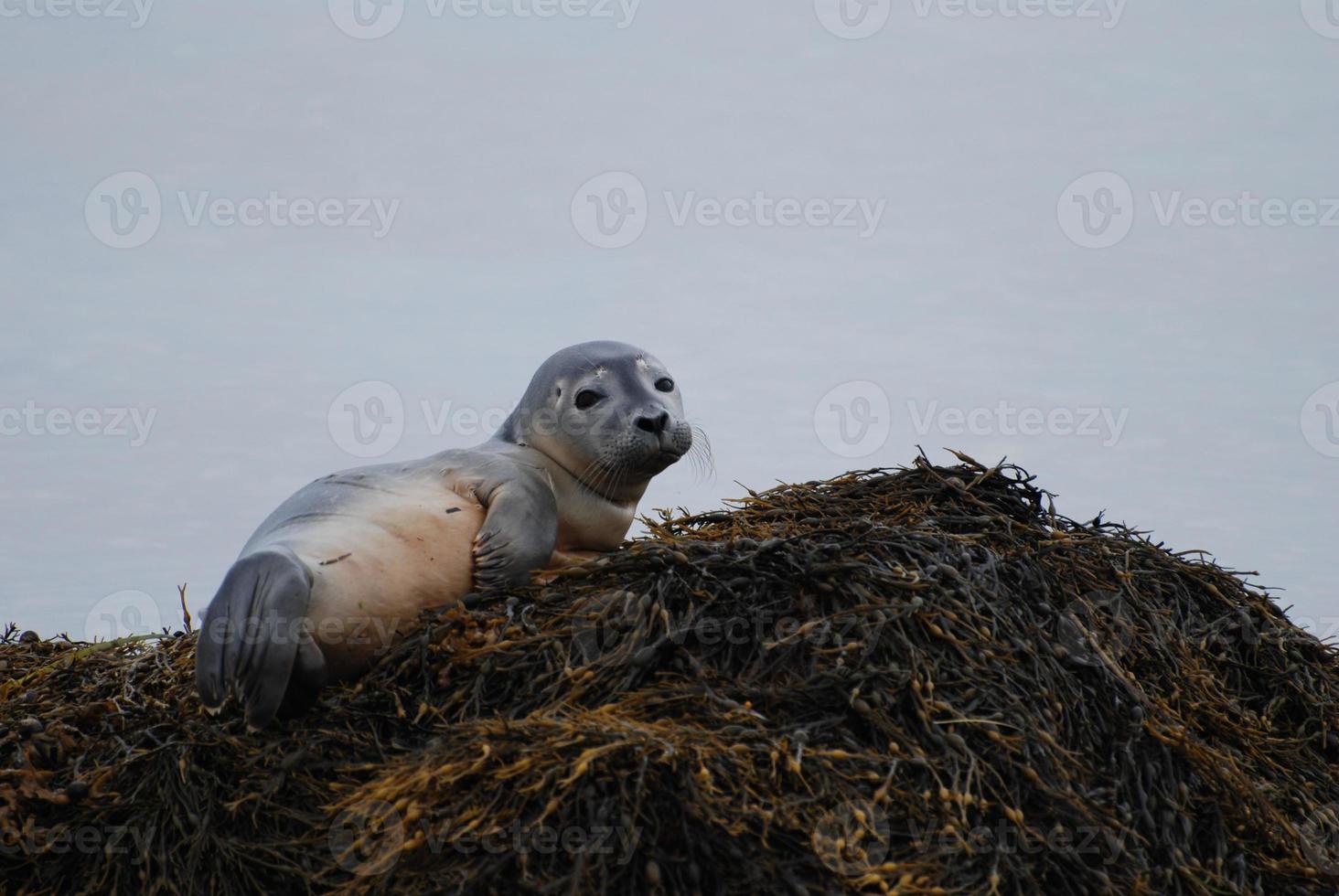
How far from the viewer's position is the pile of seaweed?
3.50 meters

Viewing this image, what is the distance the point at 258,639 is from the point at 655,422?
160 centimetres

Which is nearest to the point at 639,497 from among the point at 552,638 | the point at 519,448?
the point at 519,448

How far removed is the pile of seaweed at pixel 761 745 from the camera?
3496 millimetres

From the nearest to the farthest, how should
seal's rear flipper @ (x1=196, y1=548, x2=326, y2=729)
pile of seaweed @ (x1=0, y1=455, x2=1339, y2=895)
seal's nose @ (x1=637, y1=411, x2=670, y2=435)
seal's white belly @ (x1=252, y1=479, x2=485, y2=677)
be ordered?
pile of seaweed @ (x1=0, y1=455, x2=1339, y2=895) → seal's rear flipper @ (x1=196, y1=548, x2=326, y2=729) → seal's white belly @ (x1=252, y1=479, x2=485, y2=677) → seal's nose @ (x1=637, y1=411, x2=670, y2=435)

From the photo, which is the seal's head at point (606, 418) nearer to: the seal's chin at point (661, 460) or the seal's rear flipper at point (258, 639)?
the seal's chin at point (661, 460)

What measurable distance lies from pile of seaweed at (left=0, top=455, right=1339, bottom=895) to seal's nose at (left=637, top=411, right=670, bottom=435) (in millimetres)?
429

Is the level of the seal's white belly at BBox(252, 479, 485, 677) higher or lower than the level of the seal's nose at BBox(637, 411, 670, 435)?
lower

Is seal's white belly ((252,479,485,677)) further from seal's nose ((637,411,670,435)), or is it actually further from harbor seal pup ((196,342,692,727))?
seal's nose ((637,411,670,435))

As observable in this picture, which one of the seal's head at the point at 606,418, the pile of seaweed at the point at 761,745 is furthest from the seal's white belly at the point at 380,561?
the seal's head at the point at 606,418

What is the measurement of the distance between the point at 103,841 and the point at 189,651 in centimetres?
142

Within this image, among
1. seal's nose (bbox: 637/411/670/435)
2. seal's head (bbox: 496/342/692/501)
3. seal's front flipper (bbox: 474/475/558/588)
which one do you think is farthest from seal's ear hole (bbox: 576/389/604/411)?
seal's front flipper (bbox: 474/475/558/588)

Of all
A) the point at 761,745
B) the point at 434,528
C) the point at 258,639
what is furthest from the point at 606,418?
the point at 761,745

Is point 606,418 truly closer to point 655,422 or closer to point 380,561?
point 655,422

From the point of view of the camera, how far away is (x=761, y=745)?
3707 millimetres
